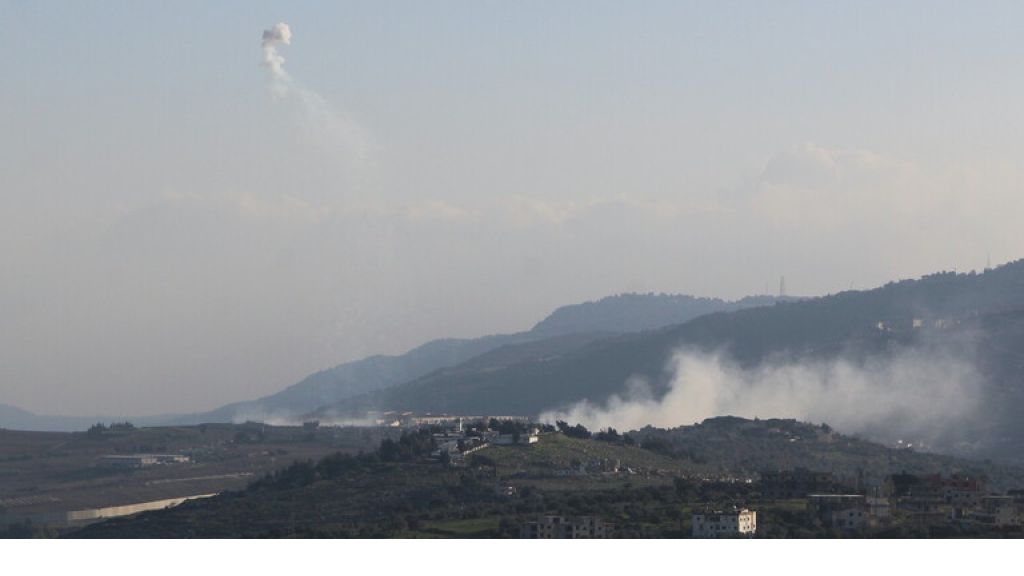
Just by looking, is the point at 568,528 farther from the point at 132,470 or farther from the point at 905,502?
the point at 132,470

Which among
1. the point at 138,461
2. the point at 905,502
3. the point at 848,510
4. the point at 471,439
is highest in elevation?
the point at 471,439

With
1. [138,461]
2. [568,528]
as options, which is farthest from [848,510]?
[138,461]

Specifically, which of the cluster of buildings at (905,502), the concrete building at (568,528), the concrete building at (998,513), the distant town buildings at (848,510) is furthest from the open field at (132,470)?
the concrete building at (998,513)

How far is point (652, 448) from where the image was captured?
506 feet

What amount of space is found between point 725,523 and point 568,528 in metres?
8.08

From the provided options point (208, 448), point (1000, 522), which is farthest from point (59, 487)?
point (1000, 522)

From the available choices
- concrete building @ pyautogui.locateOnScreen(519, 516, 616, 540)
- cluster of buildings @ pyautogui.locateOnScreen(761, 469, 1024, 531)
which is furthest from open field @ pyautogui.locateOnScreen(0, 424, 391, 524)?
cluster of buildings @ pyautogui.locateOnScreen(761, 469, 1024, 531)

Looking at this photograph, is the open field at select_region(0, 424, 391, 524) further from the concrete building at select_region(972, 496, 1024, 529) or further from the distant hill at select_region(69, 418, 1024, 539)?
the concrete building at select_region(972, 496, 1024, 529)

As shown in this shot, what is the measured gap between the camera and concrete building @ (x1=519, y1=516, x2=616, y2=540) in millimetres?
87562

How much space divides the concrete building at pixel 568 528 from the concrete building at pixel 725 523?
4489 millimetres

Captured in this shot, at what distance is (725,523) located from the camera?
295ft
